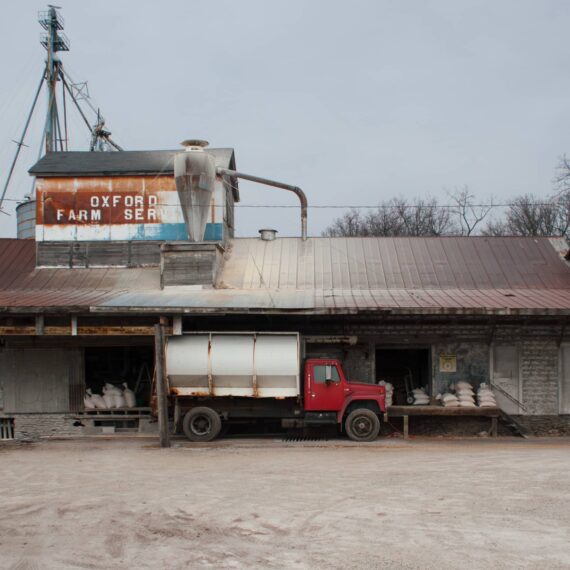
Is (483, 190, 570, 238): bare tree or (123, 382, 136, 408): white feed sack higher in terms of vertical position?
(483, 190, 570, 238): bare tree

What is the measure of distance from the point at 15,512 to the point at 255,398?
882cm

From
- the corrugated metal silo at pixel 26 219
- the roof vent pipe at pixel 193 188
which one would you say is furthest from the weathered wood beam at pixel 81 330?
the corrugated metal silo at pixel 26 219

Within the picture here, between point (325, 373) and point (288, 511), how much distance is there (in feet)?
27.1

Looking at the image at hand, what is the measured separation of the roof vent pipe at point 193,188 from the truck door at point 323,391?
7.26 meters

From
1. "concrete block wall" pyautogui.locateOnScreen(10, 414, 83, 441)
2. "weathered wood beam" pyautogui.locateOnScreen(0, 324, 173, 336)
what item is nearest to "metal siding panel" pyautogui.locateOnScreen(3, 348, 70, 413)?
"concrete block wall" pyautogui.locateOnScreen(10, 414, 83, 441)

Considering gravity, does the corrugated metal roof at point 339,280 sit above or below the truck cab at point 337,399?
above

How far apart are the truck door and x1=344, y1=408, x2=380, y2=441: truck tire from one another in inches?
19.1

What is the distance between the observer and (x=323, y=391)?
1805cm

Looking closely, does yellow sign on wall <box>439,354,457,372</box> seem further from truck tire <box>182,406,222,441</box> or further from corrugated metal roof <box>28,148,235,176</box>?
corrugated metal roof <box>28,148,235,176</box>

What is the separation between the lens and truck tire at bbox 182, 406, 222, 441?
60.0 feet

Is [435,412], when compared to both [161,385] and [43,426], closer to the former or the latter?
[161,385]

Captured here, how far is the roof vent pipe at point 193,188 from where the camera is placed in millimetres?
23219

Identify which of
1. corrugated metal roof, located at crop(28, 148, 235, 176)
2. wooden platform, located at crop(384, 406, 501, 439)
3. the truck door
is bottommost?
wooden platform, located at crop(384, 406, 501, 439)

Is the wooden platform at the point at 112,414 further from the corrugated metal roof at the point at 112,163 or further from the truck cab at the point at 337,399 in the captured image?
the corrugated metal roof at the point at 112,163
